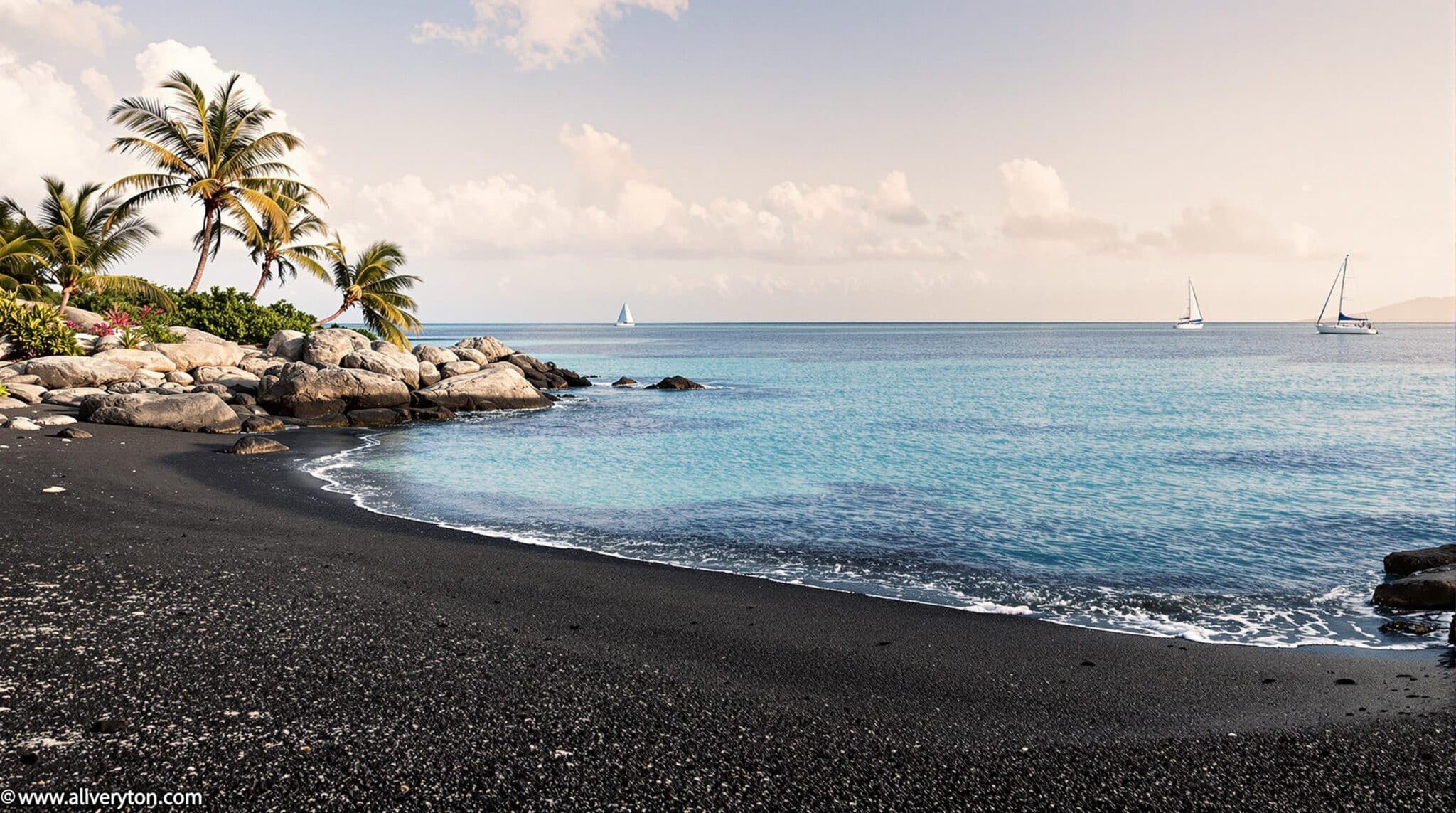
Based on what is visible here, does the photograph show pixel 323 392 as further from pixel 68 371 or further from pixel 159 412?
pixel 68 371

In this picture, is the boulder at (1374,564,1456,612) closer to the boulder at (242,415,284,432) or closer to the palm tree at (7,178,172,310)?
the boulder at (242,415,284,432)

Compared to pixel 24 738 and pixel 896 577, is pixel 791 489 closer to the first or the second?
pixel 896 577

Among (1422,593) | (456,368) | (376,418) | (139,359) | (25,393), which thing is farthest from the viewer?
(456,368)

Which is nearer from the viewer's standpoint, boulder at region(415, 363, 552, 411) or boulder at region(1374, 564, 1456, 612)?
boulder at region(1374, 564, 1456, 612)

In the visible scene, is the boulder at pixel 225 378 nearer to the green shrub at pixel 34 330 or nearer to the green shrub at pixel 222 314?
the green shrub at pixel 34 330

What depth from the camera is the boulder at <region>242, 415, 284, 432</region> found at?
21.4m

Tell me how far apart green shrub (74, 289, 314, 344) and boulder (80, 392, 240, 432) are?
15.8 metres

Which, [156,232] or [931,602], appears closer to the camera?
[931,602]

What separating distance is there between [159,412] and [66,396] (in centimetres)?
579

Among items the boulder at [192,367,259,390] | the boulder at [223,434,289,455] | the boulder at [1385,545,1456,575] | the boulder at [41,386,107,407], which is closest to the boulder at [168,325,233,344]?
the boulder at [192,367,259,390]

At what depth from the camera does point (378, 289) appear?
149 feet

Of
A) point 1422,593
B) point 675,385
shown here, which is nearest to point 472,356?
point 675,385

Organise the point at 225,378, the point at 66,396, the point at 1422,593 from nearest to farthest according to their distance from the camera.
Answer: the point at 1422,593, the point at 66,396, the point at 225,378

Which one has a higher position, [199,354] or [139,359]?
[199,354]
